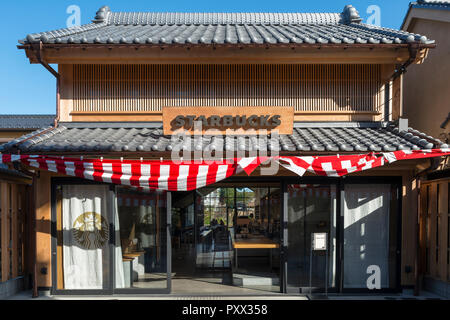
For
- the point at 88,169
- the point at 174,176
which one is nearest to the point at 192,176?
the point at 174,176

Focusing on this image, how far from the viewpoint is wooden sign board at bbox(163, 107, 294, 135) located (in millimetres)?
7496

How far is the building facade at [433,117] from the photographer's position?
7539 mm

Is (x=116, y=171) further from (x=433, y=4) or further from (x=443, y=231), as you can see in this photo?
(x=433, y=4)

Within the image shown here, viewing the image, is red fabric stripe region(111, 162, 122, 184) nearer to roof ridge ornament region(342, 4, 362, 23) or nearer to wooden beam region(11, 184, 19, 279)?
wooden beam region(11, 184, 19, 279)

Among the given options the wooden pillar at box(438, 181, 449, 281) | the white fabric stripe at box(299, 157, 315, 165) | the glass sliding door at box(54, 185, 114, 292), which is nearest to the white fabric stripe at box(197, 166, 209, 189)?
the white fabric stripe at box(299, 157, 315, 165)

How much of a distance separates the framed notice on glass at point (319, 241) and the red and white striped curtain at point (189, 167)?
155cm

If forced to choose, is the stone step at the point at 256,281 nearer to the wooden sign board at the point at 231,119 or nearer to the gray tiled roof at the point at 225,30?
the wooden sign board at the point at 231,119

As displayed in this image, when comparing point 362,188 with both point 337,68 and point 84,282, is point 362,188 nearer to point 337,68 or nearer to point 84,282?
Result: point 337,68

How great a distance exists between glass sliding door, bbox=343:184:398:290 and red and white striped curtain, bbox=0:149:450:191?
133 cm

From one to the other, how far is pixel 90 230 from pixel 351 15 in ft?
31.9

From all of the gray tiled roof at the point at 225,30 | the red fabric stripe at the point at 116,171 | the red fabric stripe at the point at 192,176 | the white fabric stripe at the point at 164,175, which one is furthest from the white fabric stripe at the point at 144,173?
the gray tiled roof at the point at 225,30

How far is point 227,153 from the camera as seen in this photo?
646 centimetres

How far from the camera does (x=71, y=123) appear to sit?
8.09m

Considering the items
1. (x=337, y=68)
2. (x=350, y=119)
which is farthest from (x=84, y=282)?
(x=337, y=68)
